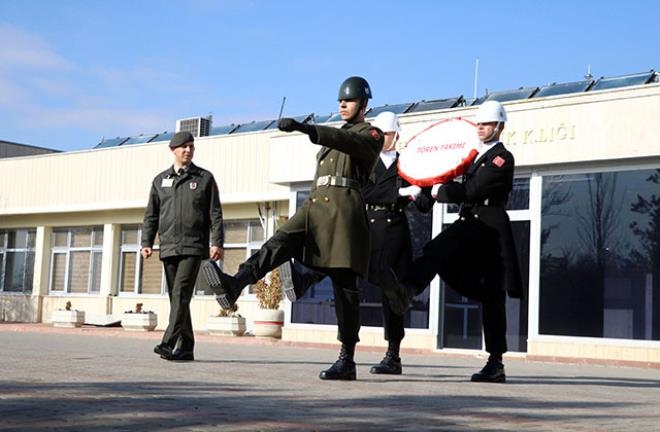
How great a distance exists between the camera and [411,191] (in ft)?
28.1

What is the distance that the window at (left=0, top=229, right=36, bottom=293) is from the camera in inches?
1234

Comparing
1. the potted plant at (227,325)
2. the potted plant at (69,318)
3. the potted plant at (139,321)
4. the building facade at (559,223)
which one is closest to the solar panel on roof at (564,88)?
the building facade at (559,223)

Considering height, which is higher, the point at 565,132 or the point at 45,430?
the point at 565,132

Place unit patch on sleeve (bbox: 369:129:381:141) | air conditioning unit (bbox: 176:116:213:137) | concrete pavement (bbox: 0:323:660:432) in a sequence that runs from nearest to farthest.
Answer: concrete pavement (bbox: 0:323:660:432) < unit patch on sleeve (bbox: 369:129:381:141) < air conditioning unit (bbox: 176:116:213:137)

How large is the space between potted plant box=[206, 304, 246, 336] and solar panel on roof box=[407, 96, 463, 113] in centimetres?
573

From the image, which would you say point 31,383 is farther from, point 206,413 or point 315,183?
point 315,183

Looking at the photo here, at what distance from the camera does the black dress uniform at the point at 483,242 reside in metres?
8.16

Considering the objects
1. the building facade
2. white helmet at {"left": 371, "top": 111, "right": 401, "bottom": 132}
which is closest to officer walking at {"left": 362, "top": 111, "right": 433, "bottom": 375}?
white helmet at {"left": 371, "top": 111, "right": 401, "bottom": 132}

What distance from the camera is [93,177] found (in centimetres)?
2908

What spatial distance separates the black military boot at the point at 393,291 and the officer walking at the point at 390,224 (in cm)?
81

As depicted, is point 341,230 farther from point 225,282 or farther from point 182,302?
point 182,302

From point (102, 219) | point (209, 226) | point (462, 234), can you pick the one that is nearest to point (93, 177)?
point (102, 219)

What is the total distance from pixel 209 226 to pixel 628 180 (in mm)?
8244

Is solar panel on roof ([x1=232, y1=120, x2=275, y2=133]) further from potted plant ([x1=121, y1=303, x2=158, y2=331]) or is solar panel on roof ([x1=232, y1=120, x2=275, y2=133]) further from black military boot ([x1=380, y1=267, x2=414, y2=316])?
black military boot ([x1=380, y1=267, x2=414, y2=316])
